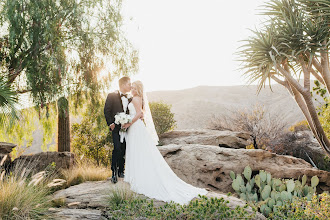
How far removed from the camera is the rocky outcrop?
5.22 meters

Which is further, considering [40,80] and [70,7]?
[70,7]

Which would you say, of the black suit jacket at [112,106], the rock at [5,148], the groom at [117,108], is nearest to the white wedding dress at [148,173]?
the groom at [117,108]

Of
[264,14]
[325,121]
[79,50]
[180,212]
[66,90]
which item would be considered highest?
[264,14]

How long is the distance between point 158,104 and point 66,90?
277 inches

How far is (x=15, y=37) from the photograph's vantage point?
10008 mm

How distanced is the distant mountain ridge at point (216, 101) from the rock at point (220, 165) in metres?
30.6

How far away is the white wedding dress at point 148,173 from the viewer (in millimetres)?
6133

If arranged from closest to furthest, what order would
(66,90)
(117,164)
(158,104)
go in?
(117,164) < (66,90) < (158,104)

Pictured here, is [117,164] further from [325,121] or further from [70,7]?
[325,121]

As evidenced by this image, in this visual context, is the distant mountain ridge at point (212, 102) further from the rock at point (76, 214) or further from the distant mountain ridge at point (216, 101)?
the rock at point (76, 214)

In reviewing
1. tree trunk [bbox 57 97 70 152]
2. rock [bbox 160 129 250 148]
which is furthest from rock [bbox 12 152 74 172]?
rock [bbox 160 129 250 148]

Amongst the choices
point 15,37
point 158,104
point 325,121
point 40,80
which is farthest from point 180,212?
point 158,104

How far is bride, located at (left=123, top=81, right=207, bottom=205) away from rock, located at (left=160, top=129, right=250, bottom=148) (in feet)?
16.8

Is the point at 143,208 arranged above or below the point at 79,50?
below
